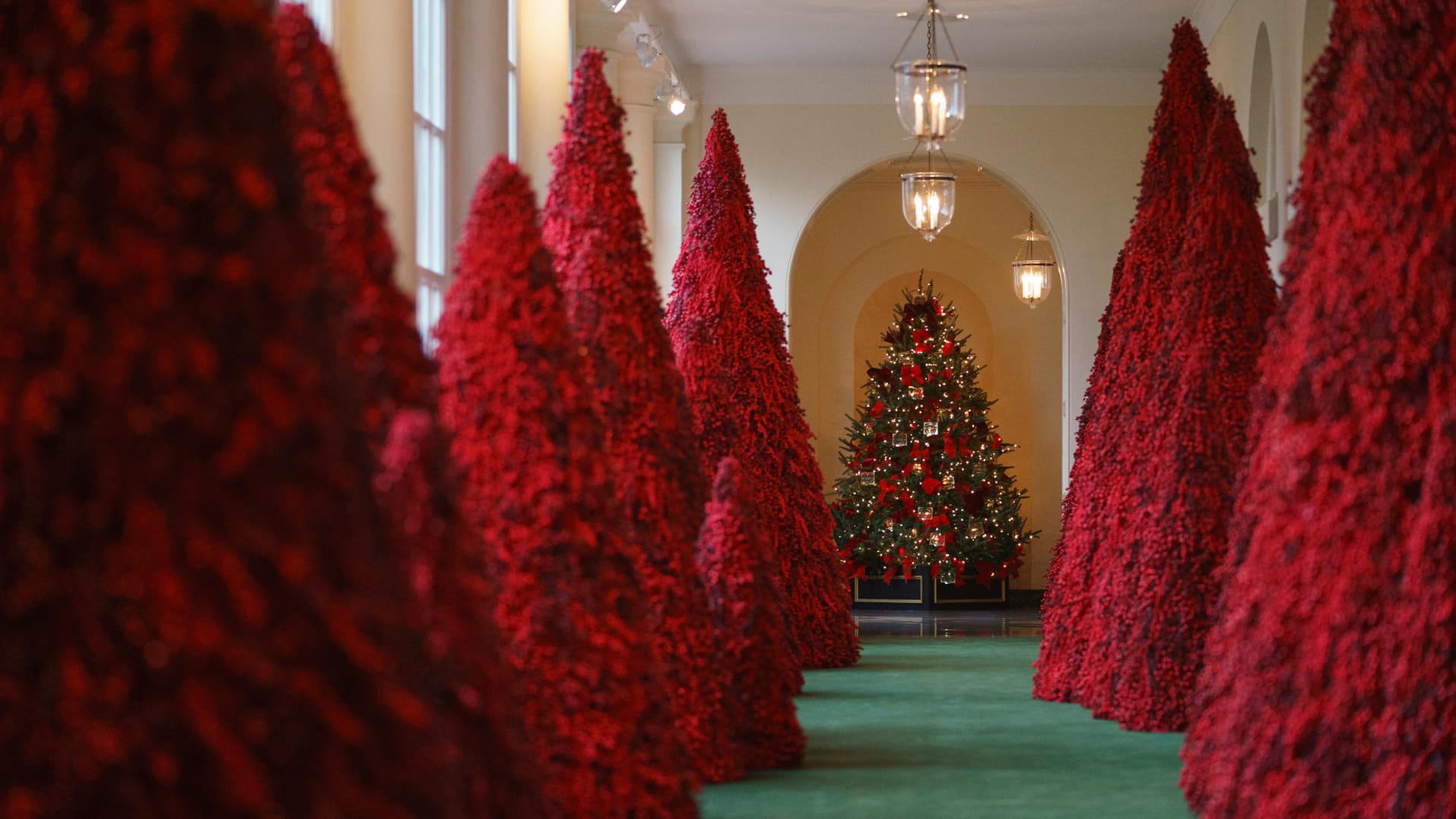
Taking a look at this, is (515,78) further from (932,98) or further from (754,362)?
(932,98)

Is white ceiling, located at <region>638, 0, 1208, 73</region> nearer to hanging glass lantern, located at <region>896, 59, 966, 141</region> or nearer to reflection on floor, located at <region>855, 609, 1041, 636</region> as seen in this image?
hanging glass lantern, located at <region>896, 59, 966, 141</region>

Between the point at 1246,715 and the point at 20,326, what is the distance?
3.51m


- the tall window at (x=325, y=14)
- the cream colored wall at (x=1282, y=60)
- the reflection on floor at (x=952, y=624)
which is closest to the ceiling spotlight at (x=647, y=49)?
the cream colored wall at (x=1282, y=60)

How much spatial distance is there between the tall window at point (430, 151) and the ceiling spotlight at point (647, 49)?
3.82 m

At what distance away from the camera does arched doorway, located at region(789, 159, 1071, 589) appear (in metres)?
20.1

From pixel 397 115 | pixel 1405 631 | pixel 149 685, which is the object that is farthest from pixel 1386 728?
pixel 397 115

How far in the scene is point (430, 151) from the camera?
9.06 meters

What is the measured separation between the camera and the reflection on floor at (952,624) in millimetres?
13359

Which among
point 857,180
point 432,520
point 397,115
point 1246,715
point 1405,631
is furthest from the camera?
point 857,180

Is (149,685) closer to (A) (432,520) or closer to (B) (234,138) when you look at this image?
(B) (234,138)

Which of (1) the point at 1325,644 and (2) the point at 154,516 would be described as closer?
(2) the point at 154,516

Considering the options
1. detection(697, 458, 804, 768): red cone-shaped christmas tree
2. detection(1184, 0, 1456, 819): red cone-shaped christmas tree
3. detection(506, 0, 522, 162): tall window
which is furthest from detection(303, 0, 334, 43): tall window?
detection(1184, 0, 1456, 819): red cone-shaped christmas tree

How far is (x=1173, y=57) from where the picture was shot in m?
7.65

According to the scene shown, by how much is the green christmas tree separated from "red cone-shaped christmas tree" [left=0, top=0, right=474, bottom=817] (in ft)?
48.0
